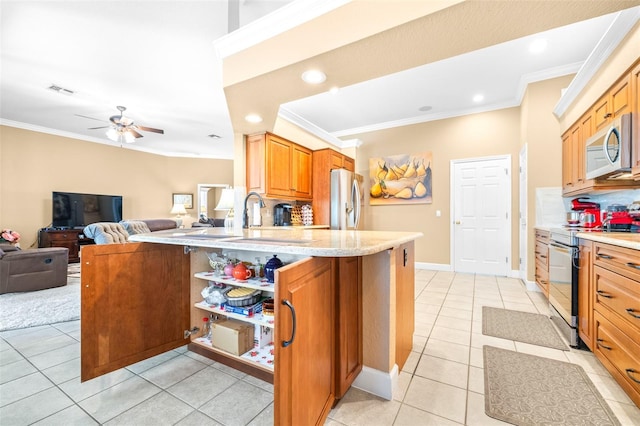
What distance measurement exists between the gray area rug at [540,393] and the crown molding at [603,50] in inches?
98.5

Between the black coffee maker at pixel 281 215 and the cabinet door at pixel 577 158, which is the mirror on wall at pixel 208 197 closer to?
the black coffee maker at pixel 281 215

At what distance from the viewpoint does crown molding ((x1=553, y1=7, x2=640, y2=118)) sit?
193 cm

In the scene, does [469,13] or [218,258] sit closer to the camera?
[469,13]

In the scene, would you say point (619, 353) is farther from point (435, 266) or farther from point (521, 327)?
point (435, 266)

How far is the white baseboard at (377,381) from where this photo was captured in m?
1.49

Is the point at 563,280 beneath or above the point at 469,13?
beneath

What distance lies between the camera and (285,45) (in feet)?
5.95

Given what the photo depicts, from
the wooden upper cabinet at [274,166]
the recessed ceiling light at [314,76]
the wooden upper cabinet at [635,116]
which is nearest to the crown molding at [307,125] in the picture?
the wooden upper cabinet at [274,166]

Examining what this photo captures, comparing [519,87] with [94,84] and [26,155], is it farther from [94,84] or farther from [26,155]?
[26,155]

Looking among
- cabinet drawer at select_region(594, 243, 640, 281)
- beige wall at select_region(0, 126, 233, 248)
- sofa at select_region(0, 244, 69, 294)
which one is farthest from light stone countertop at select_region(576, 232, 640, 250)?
beige wall at select_region(0, 126, 233, 248)

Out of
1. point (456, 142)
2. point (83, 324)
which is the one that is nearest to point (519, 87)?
point (456, 142)

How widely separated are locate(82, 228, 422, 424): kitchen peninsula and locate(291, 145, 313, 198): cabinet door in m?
2.21

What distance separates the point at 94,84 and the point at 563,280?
5854 mm

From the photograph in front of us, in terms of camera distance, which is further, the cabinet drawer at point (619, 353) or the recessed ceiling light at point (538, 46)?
the recessed ceiling light at point (538, 46)
